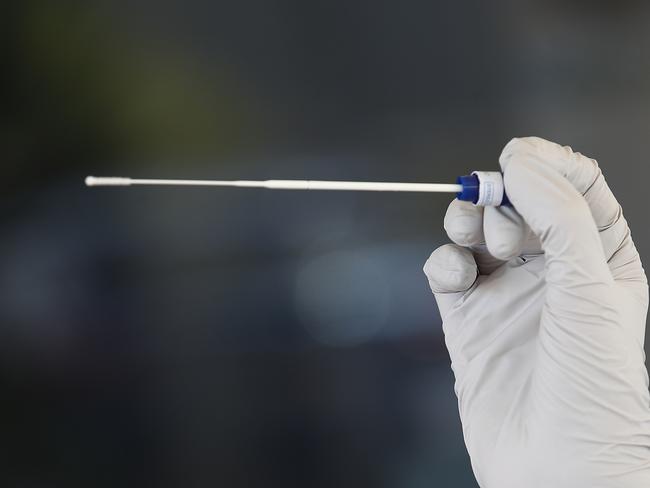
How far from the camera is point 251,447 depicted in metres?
1.24

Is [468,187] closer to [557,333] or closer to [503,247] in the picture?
[503,247]

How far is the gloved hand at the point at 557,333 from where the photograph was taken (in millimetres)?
613

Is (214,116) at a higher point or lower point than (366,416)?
higher

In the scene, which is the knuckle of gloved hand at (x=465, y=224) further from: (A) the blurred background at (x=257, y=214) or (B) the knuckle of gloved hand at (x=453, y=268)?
(A) the blurred background at (x=257, y=214)

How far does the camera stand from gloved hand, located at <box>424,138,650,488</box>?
613mm

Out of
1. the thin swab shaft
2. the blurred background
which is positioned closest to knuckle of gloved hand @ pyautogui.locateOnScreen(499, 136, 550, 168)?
the thin swab shaft

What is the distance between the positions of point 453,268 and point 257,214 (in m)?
0.60

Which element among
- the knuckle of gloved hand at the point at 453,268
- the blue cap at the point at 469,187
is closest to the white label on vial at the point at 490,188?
the blue cap at the point at 469,187

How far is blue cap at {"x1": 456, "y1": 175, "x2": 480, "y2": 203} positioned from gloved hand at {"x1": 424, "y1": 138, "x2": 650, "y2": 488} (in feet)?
0.13

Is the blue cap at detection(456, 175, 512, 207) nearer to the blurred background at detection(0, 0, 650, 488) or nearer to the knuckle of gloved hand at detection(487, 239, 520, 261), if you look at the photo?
the knuckle of gloved hand at detection(487, 239, 520, 261)

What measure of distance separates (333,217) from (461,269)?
549mm

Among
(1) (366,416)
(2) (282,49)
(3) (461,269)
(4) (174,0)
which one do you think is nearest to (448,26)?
(2) (282,49)

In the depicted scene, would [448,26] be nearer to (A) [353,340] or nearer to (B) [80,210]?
(A) [353,340]

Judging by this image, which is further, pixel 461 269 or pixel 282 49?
pixel 282 49
